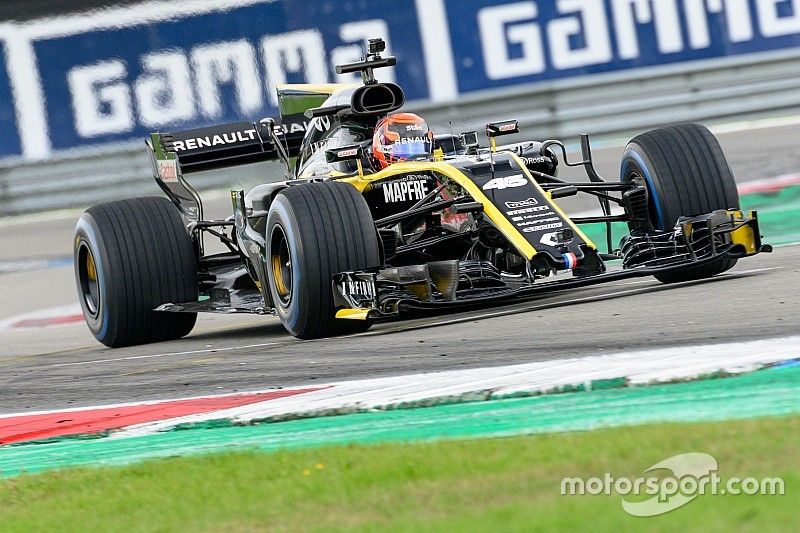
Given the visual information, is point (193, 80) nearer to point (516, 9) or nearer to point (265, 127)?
point (516, 9)

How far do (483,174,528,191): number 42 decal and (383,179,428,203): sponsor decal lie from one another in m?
0.57

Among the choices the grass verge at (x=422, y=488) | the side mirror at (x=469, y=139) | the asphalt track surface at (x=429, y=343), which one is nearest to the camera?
the grass verge at (x=422, y=488)

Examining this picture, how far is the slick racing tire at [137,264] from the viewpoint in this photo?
1103 centimetres

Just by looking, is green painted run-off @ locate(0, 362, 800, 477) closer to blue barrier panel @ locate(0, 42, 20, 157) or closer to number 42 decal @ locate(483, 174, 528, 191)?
number 42 decal @ locate(483, 174, 528, 191)

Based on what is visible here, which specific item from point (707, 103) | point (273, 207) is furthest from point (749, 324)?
point (707, 103)

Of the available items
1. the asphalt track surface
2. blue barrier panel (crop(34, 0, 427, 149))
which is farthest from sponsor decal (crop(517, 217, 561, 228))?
blue barrier panel (crop(34, 0, 427, 149))

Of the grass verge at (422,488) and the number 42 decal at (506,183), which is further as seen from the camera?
the number 42 decal at (506,183)

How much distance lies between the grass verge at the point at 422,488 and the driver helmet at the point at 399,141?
4621 millimetres

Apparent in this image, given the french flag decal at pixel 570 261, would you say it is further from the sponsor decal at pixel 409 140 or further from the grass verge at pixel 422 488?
the grass verge at pixel 422 488

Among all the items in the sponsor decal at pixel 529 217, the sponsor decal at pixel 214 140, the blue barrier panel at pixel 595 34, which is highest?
the blue barrier panel at pixel 595 34

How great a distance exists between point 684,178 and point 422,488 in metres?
5.20

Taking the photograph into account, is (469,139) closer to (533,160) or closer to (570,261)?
(533,160)

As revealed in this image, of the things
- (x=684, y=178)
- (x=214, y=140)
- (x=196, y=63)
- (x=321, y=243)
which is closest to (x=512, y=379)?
(x=321, y=243)

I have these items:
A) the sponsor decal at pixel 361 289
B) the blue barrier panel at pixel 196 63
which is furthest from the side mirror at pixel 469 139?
the blue barrier panel at pixel 196 63
